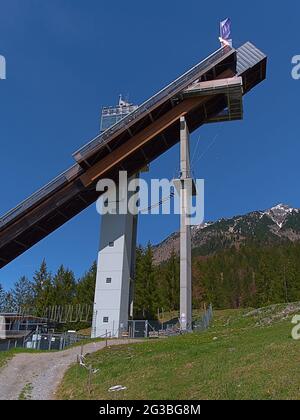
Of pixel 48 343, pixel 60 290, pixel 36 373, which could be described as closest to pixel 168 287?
pixel 60 290

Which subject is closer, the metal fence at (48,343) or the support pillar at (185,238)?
the metal fence at (48,343)

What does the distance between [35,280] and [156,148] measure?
124 feet

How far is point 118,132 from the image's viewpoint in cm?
3509

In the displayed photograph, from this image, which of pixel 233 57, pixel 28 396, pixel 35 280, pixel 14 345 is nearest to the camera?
pixel 28 396

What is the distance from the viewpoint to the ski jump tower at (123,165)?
1395 inches

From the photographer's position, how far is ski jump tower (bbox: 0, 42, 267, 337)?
3544 centimetres

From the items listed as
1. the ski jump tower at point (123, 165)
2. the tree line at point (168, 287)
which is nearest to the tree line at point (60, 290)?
the tree line at point (168, 287)

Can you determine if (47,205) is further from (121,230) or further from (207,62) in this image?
(207,62)

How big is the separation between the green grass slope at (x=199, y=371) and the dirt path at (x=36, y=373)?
2.37 feet

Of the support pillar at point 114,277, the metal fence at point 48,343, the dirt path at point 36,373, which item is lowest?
the dirt path at point 36,373

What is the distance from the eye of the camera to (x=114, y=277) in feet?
121

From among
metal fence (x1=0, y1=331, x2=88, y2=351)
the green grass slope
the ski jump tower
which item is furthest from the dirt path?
the ski jump tower

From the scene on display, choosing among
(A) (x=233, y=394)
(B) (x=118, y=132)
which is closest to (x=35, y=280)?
(B) (x=118, y=132)

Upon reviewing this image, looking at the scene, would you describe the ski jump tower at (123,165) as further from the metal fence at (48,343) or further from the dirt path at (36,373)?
the dirt path at (36,373)
